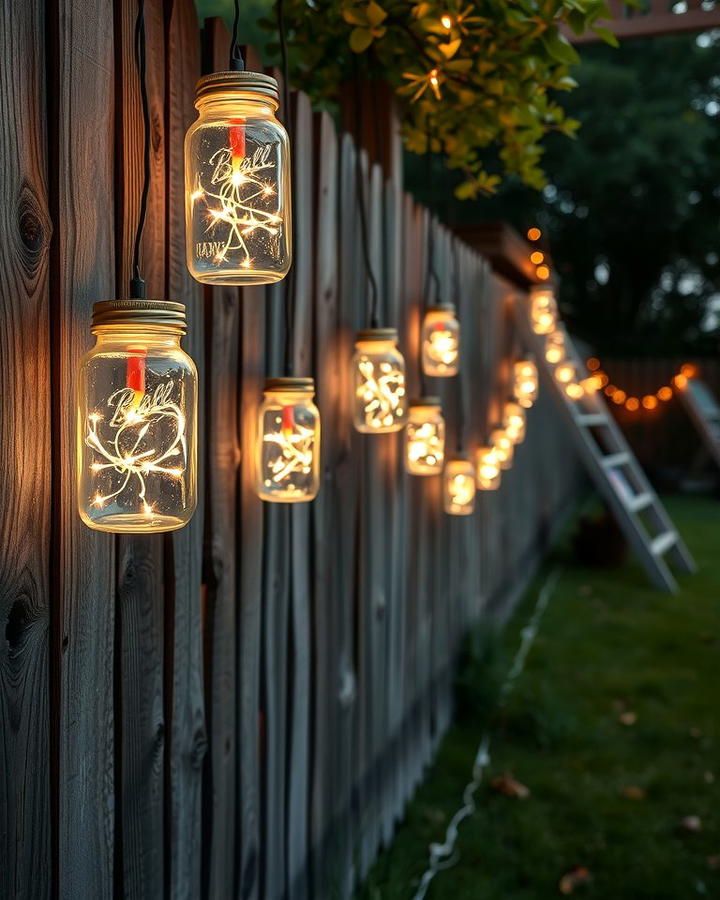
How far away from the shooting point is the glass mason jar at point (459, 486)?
3.36 m

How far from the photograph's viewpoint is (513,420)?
Result: 5.11 metres

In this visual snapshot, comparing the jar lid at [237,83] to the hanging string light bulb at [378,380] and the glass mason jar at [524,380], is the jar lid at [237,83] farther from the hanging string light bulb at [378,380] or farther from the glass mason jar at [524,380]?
the glass mason jar at [524,380]

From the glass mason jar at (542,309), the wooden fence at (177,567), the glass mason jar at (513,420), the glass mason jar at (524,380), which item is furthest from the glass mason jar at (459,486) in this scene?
the glass mason jar at (542,309)

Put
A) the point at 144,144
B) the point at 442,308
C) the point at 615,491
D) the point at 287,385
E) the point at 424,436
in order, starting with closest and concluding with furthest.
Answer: the point at 144,144 < the point at 287,385 < the point at 424,436 < the point at 442,308 < the point at 615,491

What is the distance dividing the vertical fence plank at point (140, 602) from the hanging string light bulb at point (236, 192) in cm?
11

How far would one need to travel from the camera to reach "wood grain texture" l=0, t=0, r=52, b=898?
3.57ft

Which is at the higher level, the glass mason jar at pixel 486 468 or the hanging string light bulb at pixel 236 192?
the hanging string light bulb at pixel 236 192

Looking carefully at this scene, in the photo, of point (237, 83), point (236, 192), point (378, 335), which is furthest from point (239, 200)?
point (378, 335)

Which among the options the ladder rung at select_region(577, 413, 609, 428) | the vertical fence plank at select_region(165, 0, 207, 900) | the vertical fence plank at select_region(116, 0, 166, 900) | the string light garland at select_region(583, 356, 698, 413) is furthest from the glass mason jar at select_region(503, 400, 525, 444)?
the string light garland at select_region(583, 356, 698, 413)

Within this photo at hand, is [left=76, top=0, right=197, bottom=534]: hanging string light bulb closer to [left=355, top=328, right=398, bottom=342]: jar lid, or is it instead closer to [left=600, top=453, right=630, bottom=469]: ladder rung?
[left=355, top=328, right=398, bottom=342]: jar lid

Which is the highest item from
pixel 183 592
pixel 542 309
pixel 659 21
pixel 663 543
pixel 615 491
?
pixel 659 21

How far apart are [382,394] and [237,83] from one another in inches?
41.9

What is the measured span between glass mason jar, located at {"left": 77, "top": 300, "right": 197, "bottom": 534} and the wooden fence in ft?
0.24

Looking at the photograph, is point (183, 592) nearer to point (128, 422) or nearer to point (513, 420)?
point (128, 422)
